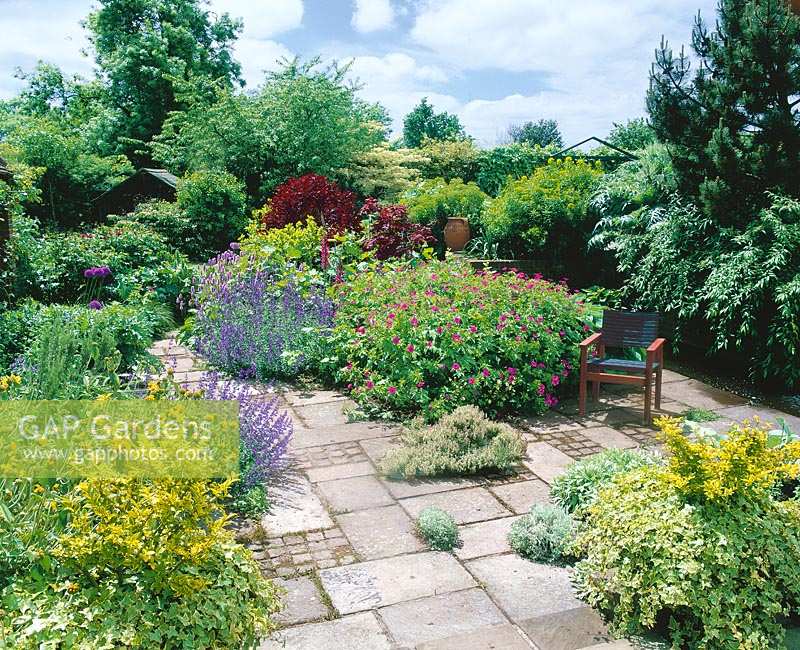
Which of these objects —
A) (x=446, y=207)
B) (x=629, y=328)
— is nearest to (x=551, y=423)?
(x=629, y=328)

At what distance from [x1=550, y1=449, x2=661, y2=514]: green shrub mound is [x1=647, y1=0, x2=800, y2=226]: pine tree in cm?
376

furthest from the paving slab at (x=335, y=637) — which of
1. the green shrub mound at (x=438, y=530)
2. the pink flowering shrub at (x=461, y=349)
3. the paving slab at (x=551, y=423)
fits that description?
the paving slab at (x=551, y=423)

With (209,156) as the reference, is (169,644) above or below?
below

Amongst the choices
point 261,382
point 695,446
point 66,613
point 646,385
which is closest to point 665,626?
point 695,446

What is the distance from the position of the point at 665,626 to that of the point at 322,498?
6.11 feet

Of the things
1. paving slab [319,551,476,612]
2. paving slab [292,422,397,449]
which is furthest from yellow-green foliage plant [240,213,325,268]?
paving slab [319,551,476,612]

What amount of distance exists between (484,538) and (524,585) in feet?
1.50

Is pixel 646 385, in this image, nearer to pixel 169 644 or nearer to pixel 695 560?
pixel 695 560

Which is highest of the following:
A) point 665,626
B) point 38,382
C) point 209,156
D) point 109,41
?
point 109,41

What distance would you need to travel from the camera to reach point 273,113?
1398cm

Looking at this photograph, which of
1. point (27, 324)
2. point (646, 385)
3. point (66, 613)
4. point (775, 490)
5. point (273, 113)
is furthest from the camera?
point (273, 113)

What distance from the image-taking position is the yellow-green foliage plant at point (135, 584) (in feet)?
6.61

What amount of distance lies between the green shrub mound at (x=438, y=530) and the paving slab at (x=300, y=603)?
2.03 feet

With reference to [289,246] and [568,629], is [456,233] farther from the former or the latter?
[568,629]
